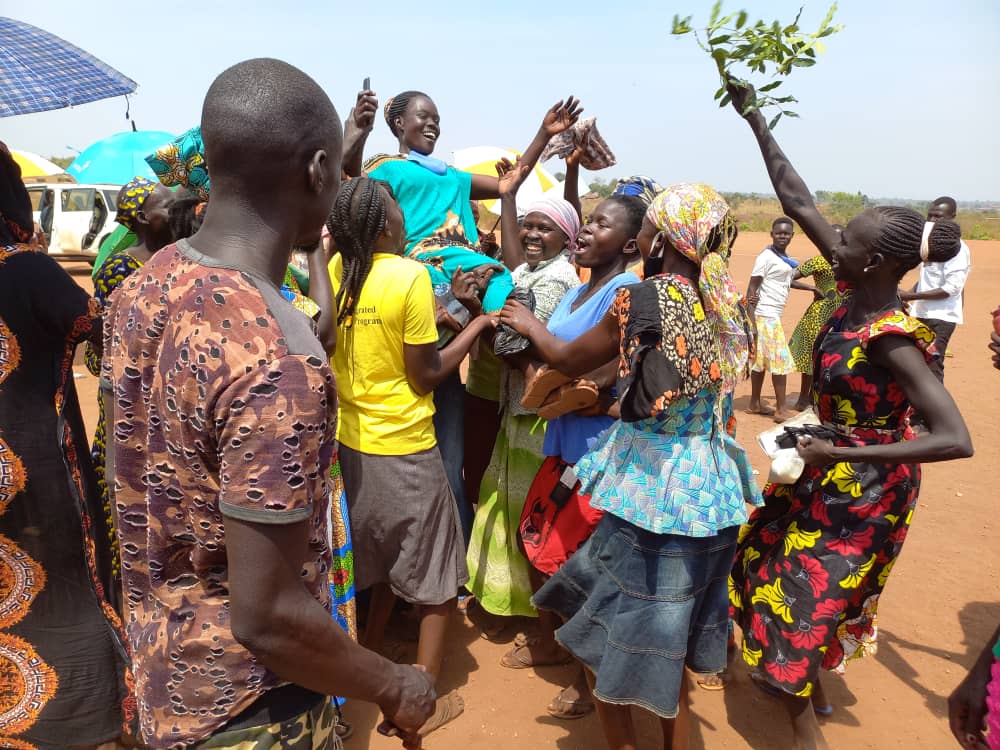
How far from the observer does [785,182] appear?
3363 millimetres

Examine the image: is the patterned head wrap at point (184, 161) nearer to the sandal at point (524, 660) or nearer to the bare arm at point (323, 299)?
the bare arm at point (323, 299)

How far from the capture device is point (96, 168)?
1800 centimetres

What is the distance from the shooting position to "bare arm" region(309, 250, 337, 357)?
3012mm

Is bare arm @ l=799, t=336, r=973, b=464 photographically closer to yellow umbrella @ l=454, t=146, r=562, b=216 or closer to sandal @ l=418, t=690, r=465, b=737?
sandal @ l=418, t=690, r=465, b=737

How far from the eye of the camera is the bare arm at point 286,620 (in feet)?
4.01

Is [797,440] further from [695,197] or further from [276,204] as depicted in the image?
[276,204]

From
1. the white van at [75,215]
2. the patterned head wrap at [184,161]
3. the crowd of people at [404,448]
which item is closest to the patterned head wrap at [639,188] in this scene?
the crowd of people at [404,448]

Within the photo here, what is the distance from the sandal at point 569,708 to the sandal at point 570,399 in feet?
4.36

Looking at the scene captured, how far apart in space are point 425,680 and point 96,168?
19.8 m

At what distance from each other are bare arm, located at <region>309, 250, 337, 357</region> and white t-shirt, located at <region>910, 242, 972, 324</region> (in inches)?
266

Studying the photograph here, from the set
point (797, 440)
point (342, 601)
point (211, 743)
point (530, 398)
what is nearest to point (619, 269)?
point (530, 398)

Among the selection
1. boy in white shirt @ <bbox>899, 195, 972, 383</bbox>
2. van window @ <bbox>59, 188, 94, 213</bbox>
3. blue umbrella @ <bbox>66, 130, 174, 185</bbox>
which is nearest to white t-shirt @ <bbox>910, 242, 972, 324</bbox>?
boy in white shirt @ <bbox>899, 195, 972, 383</bbox>

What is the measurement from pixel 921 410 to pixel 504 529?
2.06 meters

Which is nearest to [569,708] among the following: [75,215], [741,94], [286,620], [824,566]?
[824,566]
